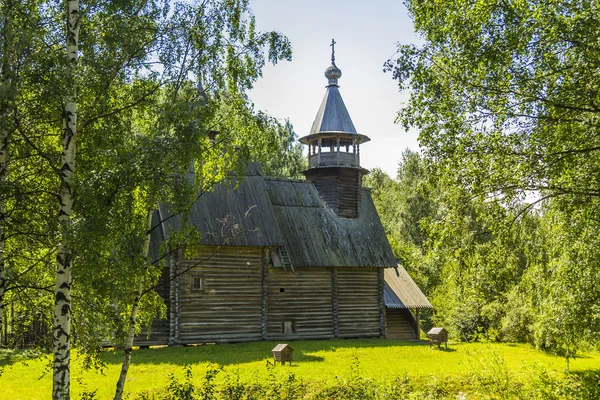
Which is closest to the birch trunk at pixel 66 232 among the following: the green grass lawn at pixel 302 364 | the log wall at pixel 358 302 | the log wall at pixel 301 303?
the green grass lawn at pixel 302 364

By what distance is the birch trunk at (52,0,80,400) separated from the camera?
30.7 ft

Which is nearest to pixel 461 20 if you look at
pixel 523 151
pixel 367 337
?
pixel 523 151

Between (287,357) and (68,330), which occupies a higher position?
(68,330)

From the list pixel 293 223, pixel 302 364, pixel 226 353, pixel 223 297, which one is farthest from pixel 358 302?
pixel 302 364

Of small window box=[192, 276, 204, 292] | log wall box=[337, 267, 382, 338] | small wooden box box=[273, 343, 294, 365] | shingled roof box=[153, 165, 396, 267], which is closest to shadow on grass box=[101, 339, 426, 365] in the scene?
small wooden box box=[273, 343, 294, 365]

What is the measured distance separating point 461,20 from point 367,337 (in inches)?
761

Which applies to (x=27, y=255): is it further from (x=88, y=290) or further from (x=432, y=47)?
(x=432, y=47)

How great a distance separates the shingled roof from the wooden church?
5 centimetres

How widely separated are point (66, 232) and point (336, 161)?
21933mm

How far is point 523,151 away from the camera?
1212 centimetres

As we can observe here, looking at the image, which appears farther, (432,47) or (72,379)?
(72,379)

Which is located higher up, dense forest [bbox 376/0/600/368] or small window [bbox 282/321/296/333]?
dense forest [bbox 376/0/600/368]

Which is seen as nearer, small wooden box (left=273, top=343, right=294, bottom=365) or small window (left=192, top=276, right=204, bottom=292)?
small wooden box (left=273, top=343, right=294, bottom=365)

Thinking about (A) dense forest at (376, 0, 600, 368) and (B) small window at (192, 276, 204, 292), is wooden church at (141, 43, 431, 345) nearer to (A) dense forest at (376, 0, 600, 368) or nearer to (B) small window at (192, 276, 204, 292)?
(B) small window at (192, 276, 204, 292)
